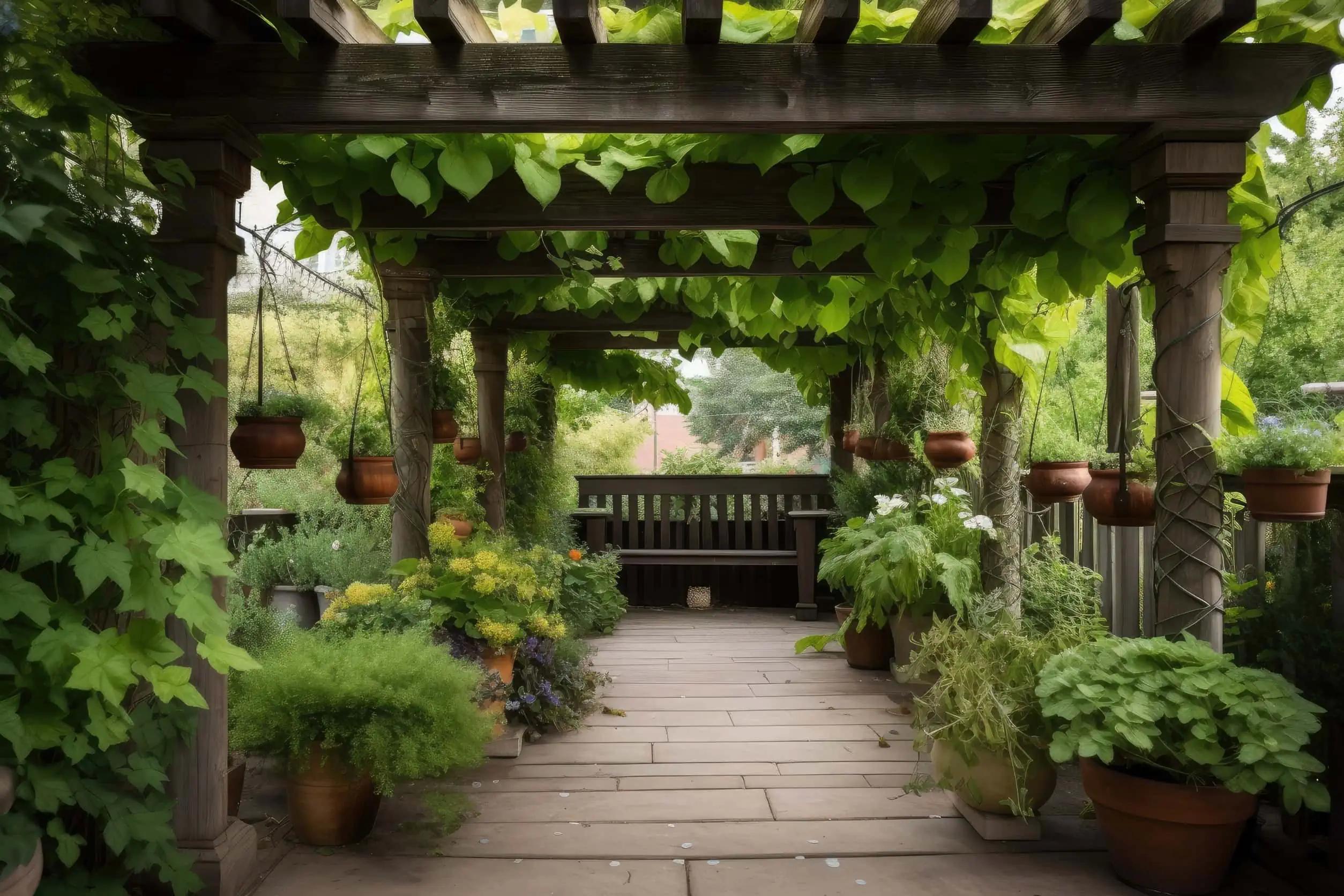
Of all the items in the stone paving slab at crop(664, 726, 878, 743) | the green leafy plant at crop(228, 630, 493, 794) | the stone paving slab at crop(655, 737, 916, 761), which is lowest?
the stone paving slab at crop(664, 726, 878, 743)

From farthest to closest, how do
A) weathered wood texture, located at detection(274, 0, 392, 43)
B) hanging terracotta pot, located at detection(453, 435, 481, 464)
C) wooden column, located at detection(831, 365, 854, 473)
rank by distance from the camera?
wooden column, located at detection(831, 365, 854, 473) < hanging terracotta pot, located at detection(453, 435, 481, 464) < weathered wood texture, located at detection(274, 0, 392, 43)

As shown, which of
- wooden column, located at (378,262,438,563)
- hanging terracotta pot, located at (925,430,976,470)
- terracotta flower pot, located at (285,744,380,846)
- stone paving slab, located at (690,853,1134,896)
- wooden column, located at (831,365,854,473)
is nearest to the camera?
stone paving slab, located at (690,853,1134,896)

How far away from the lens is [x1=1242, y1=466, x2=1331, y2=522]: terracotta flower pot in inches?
86.0

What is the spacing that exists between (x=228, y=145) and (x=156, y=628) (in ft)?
3.68

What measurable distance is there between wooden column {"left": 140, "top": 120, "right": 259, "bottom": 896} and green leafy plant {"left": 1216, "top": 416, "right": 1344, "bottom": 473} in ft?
7.93

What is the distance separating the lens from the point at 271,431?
2.85 meters

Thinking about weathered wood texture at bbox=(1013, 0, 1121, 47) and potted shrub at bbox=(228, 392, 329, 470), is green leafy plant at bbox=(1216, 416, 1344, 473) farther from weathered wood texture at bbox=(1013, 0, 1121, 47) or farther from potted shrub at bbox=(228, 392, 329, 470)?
potted shrub at bbox=(228, 392, 329, 470)

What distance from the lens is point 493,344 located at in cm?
552

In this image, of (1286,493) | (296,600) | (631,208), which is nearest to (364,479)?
(631,208)

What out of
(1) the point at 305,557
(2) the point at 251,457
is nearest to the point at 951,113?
(2) the point at 251,457

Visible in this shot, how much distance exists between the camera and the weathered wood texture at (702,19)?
6.47 feet

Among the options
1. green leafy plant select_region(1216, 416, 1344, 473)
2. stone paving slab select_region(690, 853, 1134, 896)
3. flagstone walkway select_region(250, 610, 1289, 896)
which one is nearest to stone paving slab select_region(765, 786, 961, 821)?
flagstone walkway select_region(250, 610, 1289, 896)

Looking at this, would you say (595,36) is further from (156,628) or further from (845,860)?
(845,860)

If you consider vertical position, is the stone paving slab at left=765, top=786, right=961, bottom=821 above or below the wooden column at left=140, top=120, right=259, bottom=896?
below
